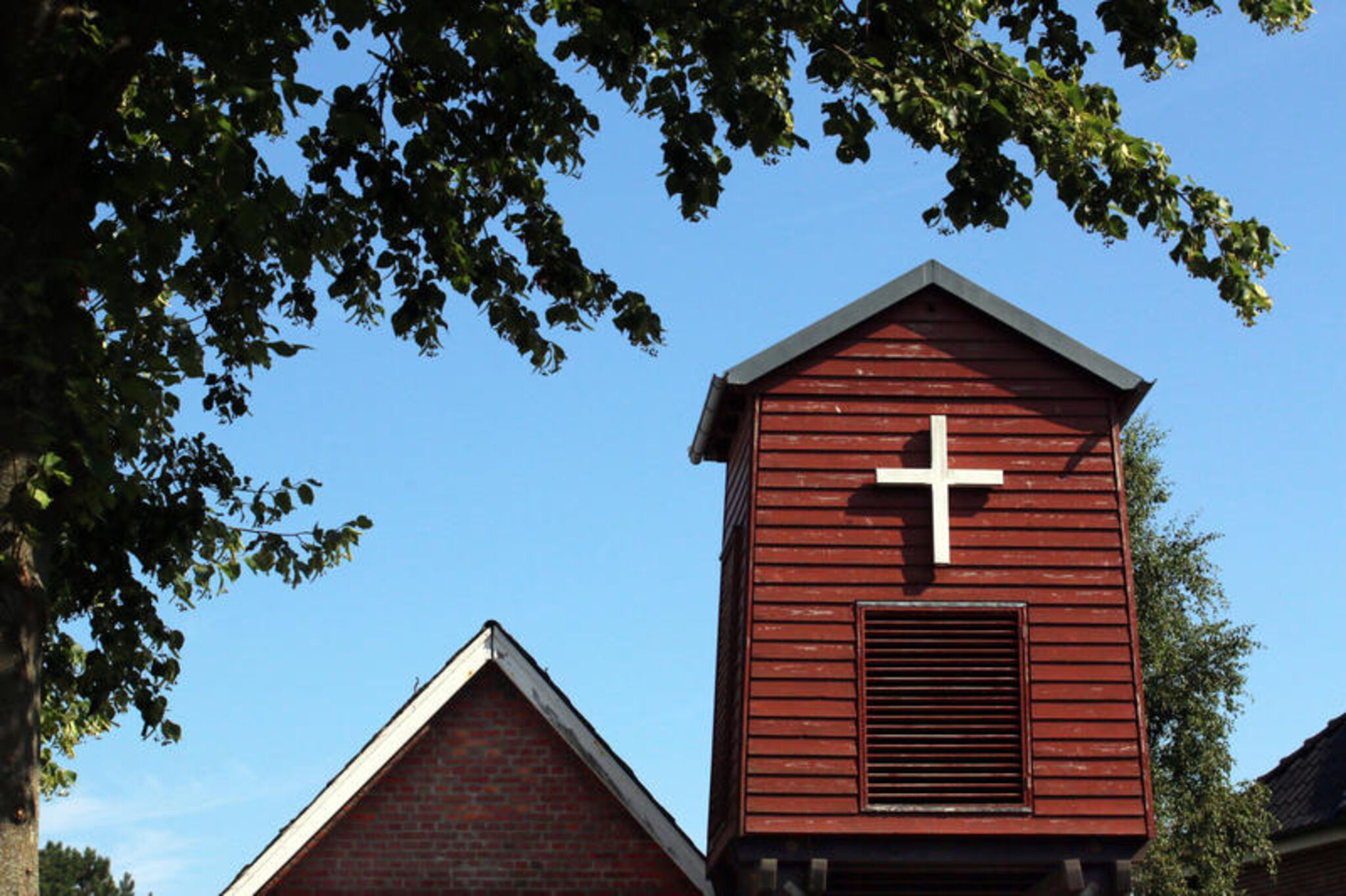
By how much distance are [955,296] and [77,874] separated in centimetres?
7396

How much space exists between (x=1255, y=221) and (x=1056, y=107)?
1680mm

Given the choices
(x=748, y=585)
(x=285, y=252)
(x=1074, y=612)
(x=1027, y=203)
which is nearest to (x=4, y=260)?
(x=285, y=252)

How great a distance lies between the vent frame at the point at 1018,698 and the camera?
47.3ft

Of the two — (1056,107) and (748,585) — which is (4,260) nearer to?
(1056,107)

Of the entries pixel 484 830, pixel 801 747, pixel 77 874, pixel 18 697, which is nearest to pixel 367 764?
pixel 484 830

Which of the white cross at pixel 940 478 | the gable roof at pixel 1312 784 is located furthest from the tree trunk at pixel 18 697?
the gable roof at pixel 1312 784

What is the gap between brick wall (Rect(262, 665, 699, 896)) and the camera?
635 inches

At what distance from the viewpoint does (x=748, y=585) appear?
15.3 m

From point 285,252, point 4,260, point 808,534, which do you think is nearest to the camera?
point 4,260

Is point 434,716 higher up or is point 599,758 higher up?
point 434,716

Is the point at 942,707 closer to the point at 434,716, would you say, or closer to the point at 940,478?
the point at 940,478

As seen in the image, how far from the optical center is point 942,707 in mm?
14773

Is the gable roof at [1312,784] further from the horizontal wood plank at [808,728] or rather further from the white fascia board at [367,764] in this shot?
the white fascia board at [367,764]

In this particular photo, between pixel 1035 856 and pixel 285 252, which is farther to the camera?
pixel 1035 856
